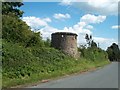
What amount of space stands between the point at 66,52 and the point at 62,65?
8190 millimetres

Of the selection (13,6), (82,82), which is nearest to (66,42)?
(13,6)

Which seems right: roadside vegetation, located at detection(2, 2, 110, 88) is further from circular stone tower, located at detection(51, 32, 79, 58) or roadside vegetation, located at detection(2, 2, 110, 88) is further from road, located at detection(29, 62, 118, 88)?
circular stone tower, located at detection(51, 32, 79, 58)

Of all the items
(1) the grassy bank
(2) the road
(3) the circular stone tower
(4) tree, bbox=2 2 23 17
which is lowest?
(2) the road

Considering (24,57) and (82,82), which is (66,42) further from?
(82,82)

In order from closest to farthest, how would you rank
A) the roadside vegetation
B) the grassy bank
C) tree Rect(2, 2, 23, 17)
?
the grassy bank, the roadside vegetation, tree Rect(2, 2, 23, 17)

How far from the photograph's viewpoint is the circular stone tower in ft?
130

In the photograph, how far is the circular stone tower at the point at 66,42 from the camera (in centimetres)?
3966

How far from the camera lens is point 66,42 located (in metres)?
40.0

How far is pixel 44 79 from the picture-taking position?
20.8 meters

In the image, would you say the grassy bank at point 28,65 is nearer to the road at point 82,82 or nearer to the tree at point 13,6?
the road at point 82,82

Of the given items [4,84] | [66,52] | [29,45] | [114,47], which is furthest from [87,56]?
[114,47]

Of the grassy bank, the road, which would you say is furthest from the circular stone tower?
the road

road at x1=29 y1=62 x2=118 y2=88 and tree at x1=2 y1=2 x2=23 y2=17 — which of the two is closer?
road at x1=29 y1=62 x2=118 y2=88

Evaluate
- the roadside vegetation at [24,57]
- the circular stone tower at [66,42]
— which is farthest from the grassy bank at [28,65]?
the circular stone tower at [66,42]
